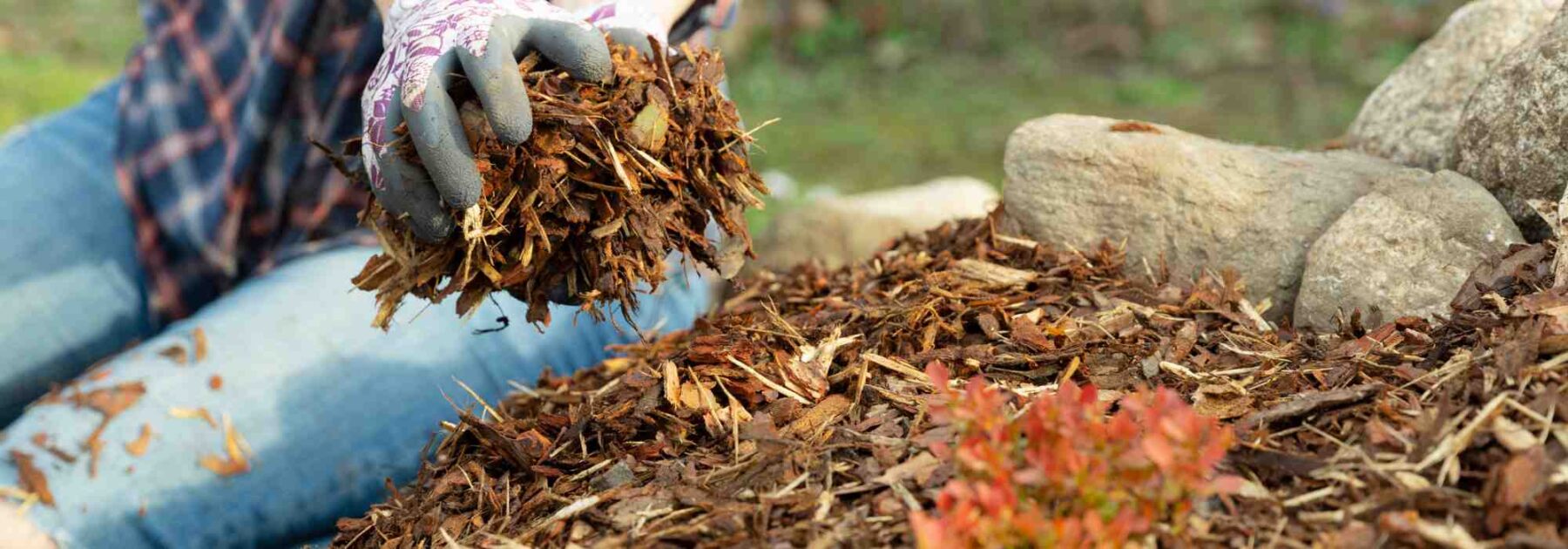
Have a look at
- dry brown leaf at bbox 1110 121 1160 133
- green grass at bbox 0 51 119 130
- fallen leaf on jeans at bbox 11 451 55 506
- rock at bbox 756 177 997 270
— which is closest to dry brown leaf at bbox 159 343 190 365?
fallen leaf on jeans at bbox 11 451 55 506

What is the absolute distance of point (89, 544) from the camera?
2.30m

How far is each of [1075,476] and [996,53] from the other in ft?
22.0

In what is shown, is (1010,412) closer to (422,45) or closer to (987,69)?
(422,45)

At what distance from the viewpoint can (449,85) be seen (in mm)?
1799

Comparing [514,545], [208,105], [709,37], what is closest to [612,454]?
[514,545]

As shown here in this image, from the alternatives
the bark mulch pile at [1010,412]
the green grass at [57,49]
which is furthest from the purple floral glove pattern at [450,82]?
the green grass at [57,49]

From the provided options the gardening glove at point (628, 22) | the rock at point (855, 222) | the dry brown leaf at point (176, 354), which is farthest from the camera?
the rock at point (855, 222)

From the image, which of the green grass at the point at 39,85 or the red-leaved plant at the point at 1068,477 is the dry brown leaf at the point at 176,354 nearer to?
the red-leaved plant at the point at 1068,477

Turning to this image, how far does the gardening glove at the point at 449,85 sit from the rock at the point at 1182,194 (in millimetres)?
1017

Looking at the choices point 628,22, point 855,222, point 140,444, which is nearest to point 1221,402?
point 628,22

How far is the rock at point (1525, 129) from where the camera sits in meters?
1.99

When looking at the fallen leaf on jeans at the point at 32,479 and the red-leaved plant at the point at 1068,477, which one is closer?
the red-leaved plant at the point at 1068,477

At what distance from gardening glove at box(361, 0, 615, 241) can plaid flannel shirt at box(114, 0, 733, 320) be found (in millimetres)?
1226

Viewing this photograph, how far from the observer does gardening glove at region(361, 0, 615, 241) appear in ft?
5.61
